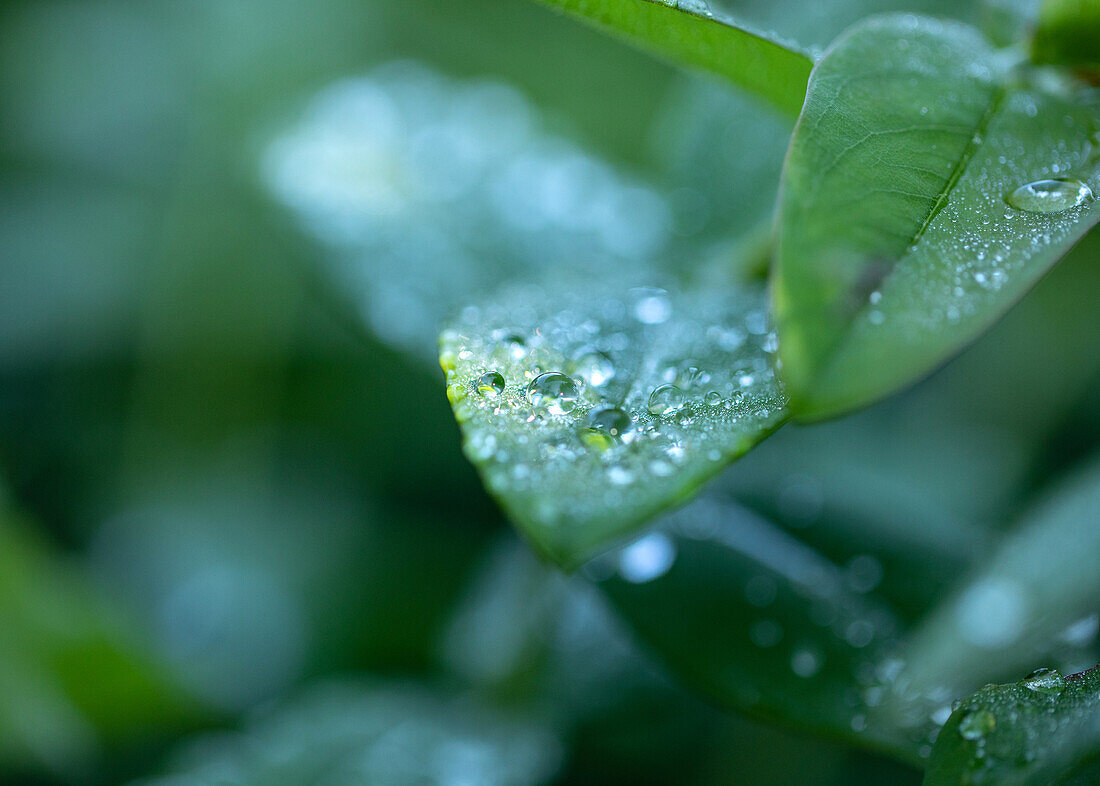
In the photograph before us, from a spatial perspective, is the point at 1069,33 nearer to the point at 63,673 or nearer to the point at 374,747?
the point at 374,747

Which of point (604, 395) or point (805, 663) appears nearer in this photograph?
point (604, 395)

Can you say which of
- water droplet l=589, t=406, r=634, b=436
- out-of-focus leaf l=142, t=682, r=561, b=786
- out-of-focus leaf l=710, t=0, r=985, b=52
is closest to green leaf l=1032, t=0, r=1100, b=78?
out-of-focus leaf l=710, t=0, r=985, b=52

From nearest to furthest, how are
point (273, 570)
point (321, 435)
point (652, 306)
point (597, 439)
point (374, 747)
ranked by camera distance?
point (597, 439) < point (652, 306) < point (374, 747) < point (273, 570) < point (321, 435)

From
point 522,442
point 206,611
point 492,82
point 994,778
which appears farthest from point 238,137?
point 994,778

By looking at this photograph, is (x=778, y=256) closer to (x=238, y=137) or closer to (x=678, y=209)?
(x=678, y=209)

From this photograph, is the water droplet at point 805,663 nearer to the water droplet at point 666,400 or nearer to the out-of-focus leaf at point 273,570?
the water droplet at point 666,400

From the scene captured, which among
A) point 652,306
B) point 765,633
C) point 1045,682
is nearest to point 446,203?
point 652,306
